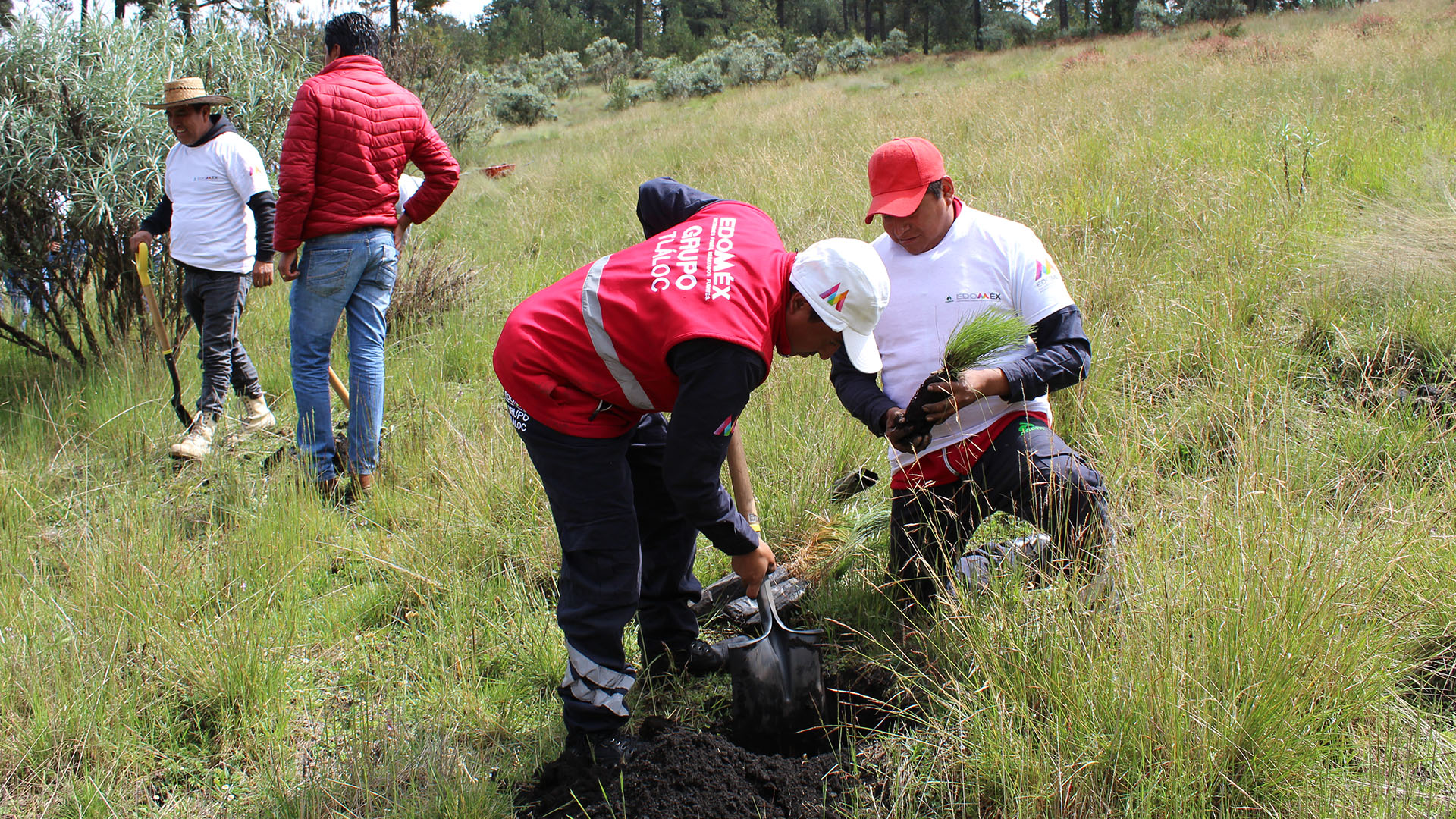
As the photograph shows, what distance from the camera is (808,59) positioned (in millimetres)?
30156

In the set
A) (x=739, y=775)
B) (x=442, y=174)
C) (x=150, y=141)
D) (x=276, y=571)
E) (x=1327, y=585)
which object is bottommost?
(x=739, y=775)

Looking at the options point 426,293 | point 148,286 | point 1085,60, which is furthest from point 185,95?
point 1085,60

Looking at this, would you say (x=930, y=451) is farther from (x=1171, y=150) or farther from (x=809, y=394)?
→ (x=1171, y=150)

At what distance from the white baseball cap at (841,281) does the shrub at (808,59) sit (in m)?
25.8

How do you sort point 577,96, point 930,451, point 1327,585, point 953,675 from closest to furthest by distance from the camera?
1. point 1327,585
2. point 953,675
3. point 930,451
4. point 577,96

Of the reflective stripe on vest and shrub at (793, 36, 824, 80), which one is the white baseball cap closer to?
the reflective stripe on vest

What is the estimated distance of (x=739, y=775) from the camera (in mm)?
2326

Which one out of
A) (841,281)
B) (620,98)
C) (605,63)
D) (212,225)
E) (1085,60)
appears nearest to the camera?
(841,281)

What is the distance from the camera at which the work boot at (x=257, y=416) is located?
16.2ft

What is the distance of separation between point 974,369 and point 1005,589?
617mm

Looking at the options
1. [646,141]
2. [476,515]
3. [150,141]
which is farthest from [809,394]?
[646,141]

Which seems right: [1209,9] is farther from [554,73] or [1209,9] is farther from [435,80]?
[435,80]

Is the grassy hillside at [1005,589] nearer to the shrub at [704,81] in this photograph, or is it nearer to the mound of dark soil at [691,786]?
the mound of dark soil at [691,786]

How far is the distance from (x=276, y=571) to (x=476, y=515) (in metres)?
0.76
